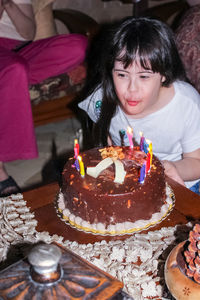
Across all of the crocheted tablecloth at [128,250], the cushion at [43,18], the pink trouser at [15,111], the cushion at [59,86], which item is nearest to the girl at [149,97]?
the crocheted tablecloth at [128,250]

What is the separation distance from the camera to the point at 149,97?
62.0 inches

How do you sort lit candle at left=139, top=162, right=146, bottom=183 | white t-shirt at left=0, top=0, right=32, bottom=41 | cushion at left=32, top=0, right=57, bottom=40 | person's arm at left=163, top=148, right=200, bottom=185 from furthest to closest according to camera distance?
cushion at left=32, top=0, right=57, bottom=40 < white t-shirt at left=0, top=0, right=32, bottom=41 < person's arm at left=163, top=148, right=200, bottom=185 < lit candle at left=139, top=162, right=146, bottom=183

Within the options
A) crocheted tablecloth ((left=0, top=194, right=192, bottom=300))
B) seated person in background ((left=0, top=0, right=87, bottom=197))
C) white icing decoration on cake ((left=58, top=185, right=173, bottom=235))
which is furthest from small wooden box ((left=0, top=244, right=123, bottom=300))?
seated person in background ((left=0, top=0, right=87, bottom=197))

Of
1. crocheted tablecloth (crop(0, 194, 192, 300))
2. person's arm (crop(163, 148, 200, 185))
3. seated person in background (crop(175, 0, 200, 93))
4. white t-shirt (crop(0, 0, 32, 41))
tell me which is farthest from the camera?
white t-shirt (crop(0, 0, 32, 41))

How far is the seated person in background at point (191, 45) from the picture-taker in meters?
2.18

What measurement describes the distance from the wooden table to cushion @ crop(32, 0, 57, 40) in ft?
5.96

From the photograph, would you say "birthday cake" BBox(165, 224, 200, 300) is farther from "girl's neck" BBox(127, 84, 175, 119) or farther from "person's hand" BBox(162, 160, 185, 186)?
"girl's neck" BBox(127, 84, 175, 119)

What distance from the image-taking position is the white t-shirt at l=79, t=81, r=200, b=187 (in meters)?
1.73

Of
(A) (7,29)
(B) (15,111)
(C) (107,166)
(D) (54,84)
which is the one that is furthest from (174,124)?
(A) (7,29)

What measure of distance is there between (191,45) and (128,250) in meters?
1.41

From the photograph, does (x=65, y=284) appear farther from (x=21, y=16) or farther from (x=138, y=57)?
(x=21, y=16)

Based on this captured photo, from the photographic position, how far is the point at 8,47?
106 inches

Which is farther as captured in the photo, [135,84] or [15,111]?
[15,111]

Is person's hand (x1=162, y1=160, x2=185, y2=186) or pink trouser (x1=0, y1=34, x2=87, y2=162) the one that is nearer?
person's hand (x1=162, y1=160, x2=185, y2=186)
